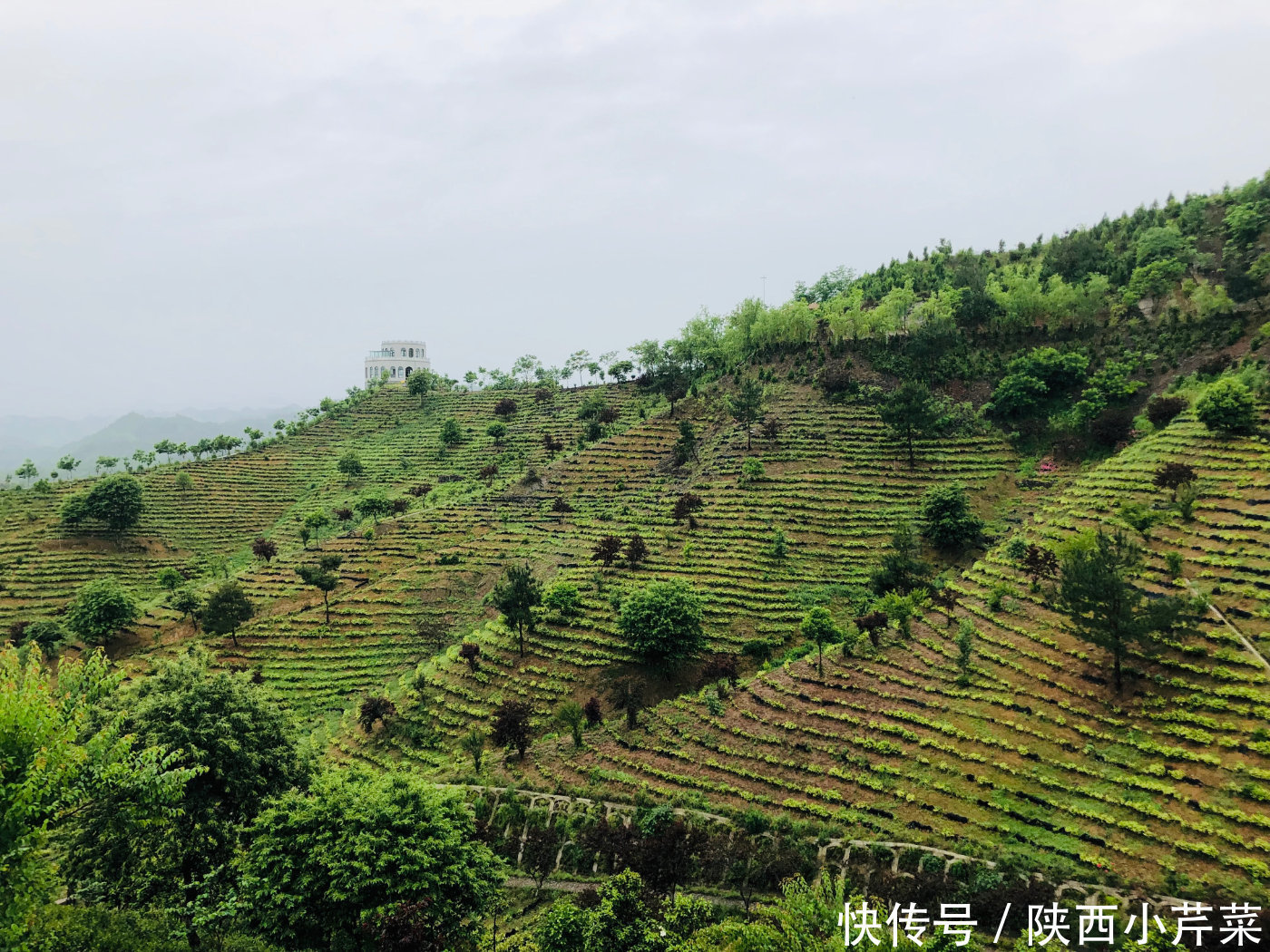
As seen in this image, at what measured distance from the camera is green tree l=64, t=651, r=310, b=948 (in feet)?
59.9

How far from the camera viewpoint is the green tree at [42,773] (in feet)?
37.8

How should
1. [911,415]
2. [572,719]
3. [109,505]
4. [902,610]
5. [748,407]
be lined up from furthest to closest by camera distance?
[109,505]
[748,407]
[911,415]
[902,610]
[572,719]

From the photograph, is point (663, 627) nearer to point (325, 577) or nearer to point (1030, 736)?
point (1030, 736)

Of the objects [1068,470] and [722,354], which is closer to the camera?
[1068,470]

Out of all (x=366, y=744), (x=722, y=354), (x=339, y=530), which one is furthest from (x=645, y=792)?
(x=722, y=354)

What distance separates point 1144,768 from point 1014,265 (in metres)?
57.2

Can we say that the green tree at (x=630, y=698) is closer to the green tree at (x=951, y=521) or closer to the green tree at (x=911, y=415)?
the green tree at (x=951, y=521)

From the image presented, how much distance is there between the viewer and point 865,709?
2722cm

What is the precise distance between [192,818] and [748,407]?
42678 millimetres

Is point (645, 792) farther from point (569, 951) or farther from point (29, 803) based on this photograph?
point (29, 803)

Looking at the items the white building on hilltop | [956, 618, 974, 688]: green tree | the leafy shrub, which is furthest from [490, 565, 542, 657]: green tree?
the white building on hilltop

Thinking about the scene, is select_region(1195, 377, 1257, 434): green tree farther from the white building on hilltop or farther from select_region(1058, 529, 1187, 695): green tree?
the white building on hilltop

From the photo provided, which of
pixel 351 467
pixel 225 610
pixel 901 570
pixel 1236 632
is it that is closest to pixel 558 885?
pixel 901 570

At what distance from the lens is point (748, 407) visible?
172 feet
